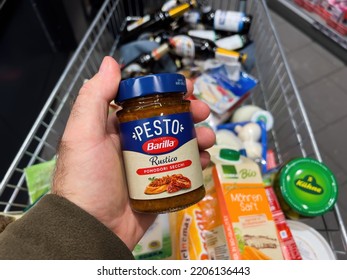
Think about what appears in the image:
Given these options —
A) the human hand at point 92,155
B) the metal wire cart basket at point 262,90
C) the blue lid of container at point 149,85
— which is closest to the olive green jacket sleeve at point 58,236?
the human hand at point 92,155

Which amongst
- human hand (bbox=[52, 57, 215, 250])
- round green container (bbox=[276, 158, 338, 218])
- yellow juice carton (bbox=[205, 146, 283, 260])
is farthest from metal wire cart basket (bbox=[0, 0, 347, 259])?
human hand (bbox=[52, 57, 215, 250])

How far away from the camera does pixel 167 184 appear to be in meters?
0.61

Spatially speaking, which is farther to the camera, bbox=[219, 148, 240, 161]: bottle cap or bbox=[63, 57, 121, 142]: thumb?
bbox=[219, 148, 240, 161]: bottle cap

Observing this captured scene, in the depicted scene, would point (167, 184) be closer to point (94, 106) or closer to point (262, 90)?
point (94, 106)

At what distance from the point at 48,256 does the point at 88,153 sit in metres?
0.23

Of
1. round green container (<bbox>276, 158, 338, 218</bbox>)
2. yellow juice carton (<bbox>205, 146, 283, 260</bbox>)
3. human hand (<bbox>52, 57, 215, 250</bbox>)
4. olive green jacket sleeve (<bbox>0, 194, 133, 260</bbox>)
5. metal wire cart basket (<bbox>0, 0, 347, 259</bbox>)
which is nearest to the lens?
olive green jacket sleeve (<bbox>0, 194, 133, 260</bbox>)

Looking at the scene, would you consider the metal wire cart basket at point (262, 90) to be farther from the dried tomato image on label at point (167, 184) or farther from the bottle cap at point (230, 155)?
the dried tomato image on label at point (167, 184)

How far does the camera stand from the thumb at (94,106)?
2.34 ft

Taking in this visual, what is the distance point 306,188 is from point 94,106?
0.67 metres

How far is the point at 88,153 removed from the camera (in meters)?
0.72

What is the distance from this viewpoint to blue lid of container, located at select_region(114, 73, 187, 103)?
0.64 metres

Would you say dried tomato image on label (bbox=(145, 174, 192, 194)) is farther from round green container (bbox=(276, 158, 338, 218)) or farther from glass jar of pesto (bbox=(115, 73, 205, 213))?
round green container (bbox=(276, 158, 338, 218))
